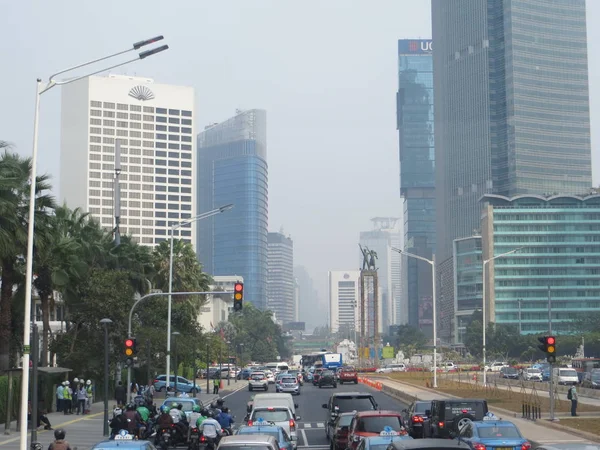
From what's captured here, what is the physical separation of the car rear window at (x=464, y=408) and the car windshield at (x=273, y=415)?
16.1 feet

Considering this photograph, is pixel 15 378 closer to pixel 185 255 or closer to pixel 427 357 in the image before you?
pixel 185 255

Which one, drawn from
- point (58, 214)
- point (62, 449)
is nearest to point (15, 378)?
point (58, 214)

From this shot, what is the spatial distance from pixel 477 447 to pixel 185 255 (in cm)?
6297

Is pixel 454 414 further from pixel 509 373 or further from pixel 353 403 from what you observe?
pixel 509 373

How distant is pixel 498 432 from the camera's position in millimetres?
23875

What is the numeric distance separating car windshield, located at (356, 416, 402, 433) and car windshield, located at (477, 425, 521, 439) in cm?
238

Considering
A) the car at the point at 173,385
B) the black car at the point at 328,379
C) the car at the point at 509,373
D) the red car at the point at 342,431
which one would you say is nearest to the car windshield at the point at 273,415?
the red car at the point at 342,431

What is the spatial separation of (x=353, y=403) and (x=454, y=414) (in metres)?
4.95

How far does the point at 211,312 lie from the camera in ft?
620

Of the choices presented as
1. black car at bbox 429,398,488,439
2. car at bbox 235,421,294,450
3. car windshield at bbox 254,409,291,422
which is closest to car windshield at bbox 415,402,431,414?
black car at bbox 429,398,488,439

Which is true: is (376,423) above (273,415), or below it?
above

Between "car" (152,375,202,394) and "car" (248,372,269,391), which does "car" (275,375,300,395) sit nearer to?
"car" (152,375,202,394)

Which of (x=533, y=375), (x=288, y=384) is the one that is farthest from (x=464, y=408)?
(x=533, y=375)

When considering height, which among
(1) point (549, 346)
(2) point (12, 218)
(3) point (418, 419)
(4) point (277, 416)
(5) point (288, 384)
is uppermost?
(2) point (12, 218)
